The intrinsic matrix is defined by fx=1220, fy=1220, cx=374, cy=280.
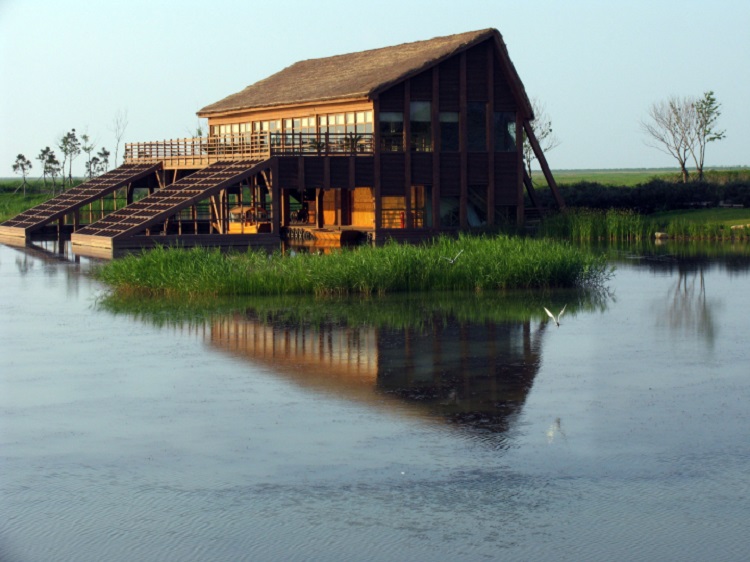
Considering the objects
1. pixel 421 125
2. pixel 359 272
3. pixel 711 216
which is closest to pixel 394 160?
pixel 421 125

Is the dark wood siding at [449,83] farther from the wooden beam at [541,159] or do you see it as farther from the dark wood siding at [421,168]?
the wooden beam at [541,159]

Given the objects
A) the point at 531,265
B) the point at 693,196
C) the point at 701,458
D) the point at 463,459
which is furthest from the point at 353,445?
the point at 693,196

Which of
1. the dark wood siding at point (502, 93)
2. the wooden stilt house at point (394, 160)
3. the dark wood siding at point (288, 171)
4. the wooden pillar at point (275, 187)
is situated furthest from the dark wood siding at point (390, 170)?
the dark wood siding at point (502, 93)

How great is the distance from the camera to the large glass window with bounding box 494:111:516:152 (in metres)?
49.2

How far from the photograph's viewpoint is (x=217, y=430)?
15.2 m

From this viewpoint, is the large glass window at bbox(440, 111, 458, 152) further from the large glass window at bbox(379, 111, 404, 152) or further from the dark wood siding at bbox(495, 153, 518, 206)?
the dark wood siding at bbox(495, 153, 518, 206)

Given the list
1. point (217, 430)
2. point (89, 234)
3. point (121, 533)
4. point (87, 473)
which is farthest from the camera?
point (89, 234)

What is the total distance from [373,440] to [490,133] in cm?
3545

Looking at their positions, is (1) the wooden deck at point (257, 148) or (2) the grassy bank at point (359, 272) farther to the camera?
(1) the wooden deck at point (257, 148)

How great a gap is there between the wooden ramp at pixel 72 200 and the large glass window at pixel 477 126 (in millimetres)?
16371

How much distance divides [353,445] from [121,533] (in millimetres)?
3687

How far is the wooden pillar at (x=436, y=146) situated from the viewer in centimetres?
4712

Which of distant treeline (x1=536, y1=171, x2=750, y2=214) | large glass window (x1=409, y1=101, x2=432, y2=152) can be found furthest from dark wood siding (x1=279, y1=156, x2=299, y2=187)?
distant treeline (x1=536, y1=171, x2=750, y2=214)

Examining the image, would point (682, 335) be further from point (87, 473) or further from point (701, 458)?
point (87, 473)
